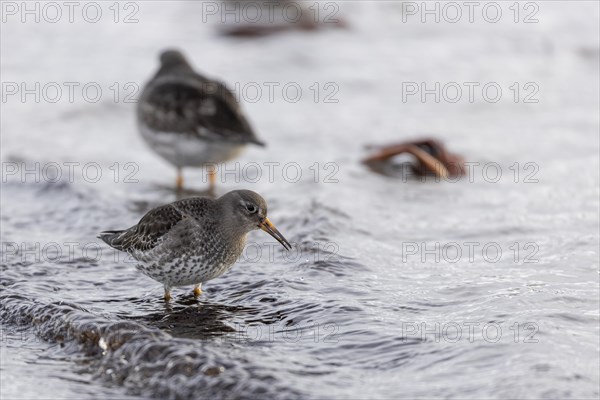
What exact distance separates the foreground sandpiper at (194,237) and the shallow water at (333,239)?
0.92 feet

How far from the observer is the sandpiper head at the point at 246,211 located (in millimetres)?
7031

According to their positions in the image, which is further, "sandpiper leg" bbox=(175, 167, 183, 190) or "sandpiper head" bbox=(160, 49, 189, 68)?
"sandpiper head" bbox=(160, 49, 189, 68)

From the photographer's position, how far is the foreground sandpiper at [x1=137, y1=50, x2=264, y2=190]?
9.80 m

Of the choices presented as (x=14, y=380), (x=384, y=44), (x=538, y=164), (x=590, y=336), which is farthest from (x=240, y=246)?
(x=384, y=44)

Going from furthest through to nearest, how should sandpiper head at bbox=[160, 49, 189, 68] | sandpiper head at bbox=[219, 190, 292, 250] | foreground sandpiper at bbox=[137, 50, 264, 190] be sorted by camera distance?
sandpiper head at bbox=[160, 49, 189, 68] < foreground sandpiper at bbox=[137, 50, 264, 190] < sandpiper head at bbox=[219, 190, 292, 250]

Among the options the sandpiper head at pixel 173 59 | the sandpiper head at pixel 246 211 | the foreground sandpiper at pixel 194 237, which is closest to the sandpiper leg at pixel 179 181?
the sandpiper head at pixel 173 59

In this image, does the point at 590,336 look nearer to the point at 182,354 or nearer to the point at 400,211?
the point at 182,354

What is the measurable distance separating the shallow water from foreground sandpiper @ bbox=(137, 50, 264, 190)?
44 centimetres

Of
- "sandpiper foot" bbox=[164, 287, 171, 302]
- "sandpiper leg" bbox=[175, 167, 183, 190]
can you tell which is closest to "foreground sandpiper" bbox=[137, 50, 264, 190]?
"sandpiper leg" bbox=[175, 167, 183, 190]

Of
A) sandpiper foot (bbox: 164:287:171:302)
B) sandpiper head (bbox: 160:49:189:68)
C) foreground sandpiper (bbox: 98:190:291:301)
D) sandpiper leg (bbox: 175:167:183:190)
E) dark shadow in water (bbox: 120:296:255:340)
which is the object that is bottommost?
dark shadow in water (bbox: 120:296:255:340)

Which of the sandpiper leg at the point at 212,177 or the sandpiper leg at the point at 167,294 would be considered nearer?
the sandpiper leg at the point at 167,294

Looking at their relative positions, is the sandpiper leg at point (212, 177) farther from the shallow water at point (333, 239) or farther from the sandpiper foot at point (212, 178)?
the shallow water at point (333, 239)

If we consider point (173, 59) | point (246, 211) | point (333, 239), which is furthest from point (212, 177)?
point (246, 211)

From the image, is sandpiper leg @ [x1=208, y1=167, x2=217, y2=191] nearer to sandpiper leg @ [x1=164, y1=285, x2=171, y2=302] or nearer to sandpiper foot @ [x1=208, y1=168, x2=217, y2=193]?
sandpiper foot @ [x1=208, y1=168, x2=217, y2=193]
